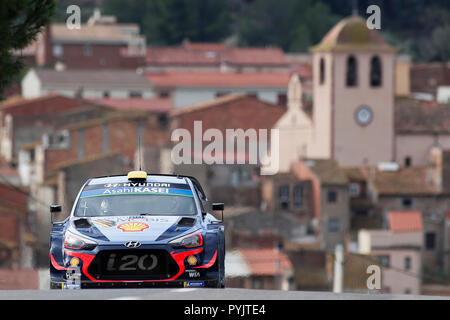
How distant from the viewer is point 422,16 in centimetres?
17525

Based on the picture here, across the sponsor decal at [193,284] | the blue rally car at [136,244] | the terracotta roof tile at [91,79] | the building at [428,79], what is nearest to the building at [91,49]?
the terracotta roof tile at [91,79]

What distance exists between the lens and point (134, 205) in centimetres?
1492

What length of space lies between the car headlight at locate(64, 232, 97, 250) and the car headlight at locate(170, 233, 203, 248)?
2.28 ft

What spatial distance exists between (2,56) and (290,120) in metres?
94.1

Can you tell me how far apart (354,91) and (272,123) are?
780 centimetres

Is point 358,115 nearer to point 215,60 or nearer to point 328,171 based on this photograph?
point 328,171

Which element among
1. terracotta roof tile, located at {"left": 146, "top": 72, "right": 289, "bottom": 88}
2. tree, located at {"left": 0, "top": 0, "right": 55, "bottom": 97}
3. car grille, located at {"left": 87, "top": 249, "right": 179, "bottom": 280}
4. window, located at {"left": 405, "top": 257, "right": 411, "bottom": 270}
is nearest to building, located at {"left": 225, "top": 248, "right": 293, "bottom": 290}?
window, located at {"left": 405, "top": 257, "right": 411, "bottom": 270}

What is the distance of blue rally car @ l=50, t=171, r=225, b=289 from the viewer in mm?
14164

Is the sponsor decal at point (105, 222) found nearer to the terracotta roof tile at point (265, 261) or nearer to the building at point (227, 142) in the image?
the terracotta roof tile at point (265, 261)

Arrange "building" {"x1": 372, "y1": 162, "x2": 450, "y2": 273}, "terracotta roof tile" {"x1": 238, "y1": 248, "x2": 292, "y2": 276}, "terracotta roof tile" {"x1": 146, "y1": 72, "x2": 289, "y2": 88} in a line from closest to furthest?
"terracotta roof tile" {"x1": 238, "y1": 248, "x2": 292, "y2": 276}, "building" {"x1": 372, "y1": 162, "x2": 450, "y2": 273}, "terracotta roof tile" {"x1": 146, "y1": 72, "x2": 289, "y2": 88}

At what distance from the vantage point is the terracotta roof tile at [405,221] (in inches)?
3354

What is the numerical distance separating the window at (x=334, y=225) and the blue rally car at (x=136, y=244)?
7778cm

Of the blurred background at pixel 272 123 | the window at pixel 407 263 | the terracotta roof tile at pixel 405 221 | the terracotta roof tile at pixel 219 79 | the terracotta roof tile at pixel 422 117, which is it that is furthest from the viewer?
the terracotta roof tile at pixel 219 79

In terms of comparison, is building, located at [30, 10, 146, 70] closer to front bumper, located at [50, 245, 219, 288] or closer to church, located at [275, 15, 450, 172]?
church, located at [275, 15, 450, 172]
